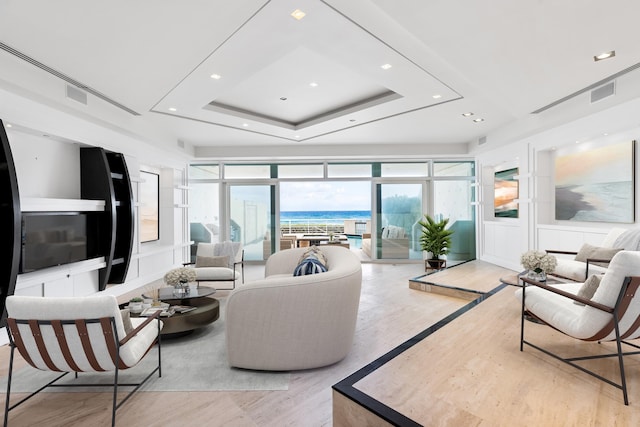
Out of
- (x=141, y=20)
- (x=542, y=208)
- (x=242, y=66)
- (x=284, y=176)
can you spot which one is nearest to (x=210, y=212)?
(x=284, y=176)

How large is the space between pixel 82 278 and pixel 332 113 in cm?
413

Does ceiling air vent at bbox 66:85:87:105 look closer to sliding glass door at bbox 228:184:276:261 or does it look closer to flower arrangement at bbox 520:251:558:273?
sliding glass door at bbox 228:184:276:261

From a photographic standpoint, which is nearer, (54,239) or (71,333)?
(71,333)

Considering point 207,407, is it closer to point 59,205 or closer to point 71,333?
point 71,333

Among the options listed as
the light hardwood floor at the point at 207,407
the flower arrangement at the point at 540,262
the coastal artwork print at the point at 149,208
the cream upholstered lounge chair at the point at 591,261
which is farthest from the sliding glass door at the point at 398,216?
the light hardwood floor at the point at 207,407

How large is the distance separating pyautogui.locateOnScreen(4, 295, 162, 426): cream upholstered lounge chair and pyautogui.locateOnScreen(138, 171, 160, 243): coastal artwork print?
416 cm

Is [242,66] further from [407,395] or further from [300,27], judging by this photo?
[407,395]

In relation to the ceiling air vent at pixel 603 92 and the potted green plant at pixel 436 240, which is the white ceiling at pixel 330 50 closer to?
the ceiling air vent at pixel 603 92

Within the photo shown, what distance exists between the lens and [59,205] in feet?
13.1

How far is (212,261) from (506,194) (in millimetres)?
5619

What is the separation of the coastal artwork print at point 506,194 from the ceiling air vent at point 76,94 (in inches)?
263

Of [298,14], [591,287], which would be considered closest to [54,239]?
[298,14]

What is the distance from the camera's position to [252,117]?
5.48 m

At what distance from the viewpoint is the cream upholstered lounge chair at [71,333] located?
6.55 feet
